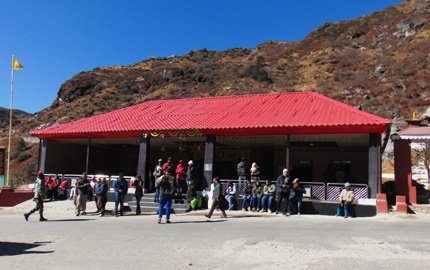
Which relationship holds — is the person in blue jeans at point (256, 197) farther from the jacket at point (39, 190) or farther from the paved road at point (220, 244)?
the jacket at point (39, 190)

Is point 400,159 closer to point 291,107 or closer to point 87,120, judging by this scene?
point 291,107

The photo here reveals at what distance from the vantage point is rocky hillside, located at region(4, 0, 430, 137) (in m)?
51.4

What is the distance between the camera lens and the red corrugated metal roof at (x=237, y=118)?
709 inches

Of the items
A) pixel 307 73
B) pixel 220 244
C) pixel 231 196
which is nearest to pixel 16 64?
pixel 231 196

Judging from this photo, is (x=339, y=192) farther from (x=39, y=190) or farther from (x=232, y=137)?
(x=39, y=190)

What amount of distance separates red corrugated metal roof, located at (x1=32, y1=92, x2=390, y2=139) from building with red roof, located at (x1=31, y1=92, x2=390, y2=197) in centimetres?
4

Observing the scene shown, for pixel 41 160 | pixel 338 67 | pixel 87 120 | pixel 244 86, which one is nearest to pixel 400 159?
pixel 87 120

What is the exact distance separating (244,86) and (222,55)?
2278 centimetres

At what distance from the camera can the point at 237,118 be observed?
20750 mm

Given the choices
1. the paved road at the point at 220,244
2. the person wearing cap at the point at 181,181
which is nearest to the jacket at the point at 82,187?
the paved road at the point at 220,244

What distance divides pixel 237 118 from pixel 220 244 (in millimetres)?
11749

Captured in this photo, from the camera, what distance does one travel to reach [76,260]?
8086 millimetres

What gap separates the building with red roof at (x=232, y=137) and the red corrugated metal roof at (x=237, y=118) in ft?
0.12

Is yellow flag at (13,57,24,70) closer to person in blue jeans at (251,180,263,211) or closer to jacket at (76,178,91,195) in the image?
jacket at (76,178,91,195)
